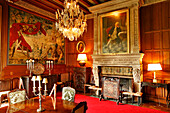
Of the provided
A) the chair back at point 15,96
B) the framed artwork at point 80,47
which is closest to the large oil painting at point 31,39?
the framed artwork at point 80,47

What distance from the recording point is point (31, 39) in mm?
5574

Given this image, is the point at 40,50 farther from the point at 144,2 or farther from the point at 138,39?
the point at 144,2

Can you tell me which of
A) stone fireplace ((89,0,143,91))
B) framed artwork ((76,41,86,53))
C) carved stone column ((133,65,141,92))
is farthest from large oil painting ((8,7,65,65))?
carved stone column ((133,65,141,92))

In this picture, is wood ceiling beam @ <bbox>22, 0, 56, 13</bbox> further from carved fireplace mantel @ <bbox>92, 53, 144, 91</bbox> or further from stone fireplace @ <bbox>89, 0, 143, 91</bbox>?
carved fireplace mantel @ <bbox>92, 53, 144, 91</bbox>

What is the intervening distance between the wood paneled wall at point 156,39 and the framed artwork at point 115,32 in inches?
27.5

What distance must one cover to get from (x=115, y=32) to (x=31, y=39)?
3.85 metres

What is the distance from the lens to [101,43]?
19.3 feet

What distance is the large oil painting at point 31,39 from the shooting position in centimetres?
489

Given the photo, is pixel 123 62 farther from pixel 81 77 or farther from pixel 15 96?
pixel 15 96

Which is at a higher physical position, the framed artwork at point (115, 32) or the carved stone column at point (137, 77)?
the framed artwork at point (115, 32)

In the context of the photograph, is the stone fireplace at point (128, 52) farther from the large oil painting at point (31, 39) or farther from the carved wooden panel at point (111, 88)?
the large oil painting at point (31, 39)

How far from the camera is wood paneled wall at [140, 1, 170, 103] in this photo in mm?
4617

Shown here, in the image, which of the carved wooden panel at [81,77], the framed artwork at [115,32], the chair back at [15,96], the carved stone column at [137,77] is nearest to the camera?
the chair back at [15,96]

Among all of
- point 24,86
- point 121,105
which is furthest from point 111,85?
point 24,86
